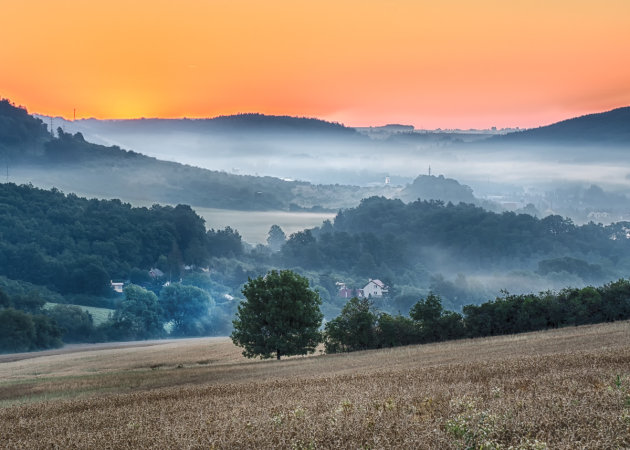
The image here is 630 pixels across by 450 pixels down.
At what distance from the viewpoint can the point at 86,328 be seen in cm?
13012

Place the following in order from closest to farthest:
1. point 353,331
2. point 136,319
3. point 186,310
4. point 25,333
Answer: point 353,331 < point 25,333 < point 136,319 < point 186,310

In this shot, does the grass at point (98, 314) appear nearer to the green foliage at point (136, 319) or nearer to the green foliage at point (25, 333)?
the green foliage at point (136, 319)

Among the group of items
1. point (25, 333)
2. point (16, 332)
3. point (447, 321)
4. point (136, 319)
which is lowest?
point (136, 319)

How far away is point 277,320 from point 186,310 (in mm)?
99156

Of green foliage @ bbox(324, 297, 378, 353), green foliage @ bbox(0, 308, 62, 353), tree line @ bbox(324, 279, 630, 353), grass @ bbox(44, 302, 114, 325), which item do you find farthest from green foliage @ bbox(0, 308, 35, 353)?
green foliage @ bbox(324, 297, 378, 353)

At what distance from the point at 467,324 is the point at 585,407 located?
50687 millimetres

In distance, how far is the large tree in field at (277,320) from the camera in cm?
5953

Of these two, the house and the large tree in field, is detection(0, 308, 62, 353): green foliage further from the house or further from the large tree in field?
the house

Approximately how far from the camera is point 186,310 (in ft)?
510

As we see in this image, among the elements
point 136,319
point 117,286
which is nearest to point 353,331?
point 136,319

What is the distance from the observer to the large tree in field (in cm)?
5953

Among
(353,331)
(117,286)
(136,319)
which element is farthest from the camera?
(117,286)

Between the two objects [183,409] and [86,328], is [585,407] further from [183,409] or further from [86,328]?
[86,328]

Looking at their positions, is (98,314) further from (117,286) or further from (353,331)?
(353,331)
